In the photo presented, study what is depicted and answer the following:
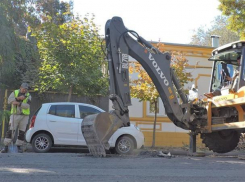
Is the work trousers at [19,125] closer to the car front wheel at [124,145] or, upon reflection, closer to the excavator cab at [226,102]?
the car front wheel at [124,145]

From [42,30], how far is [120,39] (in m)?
8.90

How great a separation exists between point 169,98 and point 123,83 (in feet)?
4.58

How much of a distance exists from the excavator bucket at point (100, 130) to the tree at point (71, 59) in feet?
25.3

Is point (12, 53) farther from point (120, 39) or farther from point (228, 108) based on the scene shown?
point (228, 108)

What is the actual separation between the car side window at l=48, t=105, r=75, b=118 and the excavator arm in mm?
4180

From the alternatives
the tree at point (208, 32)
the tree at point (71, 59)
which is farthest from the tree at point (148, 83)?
the tree at point (208, 32)

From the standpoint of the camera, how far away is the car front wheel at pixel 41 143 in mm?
12742

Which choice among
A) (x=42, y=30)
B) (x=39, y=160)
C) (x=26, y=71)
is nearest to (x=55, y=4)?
(x=26, y=71)

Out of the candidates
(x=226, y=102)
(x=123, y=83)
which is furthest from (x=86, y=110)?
(x=226, y=102)

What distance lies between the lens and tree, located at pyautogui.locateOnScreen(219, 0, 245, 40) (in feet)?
64.0

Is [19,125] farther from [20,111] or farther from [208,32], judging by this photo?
[208,32]

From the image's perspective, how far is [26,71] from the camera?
20.3 m

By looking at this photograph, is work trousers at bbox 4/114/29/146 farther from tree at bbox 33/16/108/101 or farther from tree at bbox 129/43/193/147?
tree at bbox 129/43/193/147

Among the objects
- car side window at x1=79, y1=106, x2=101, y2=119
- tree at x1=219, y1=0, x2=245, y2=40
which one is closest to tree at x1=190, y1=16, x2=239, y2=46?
tree at x1=219, y1=0, x2=245, y2=40
